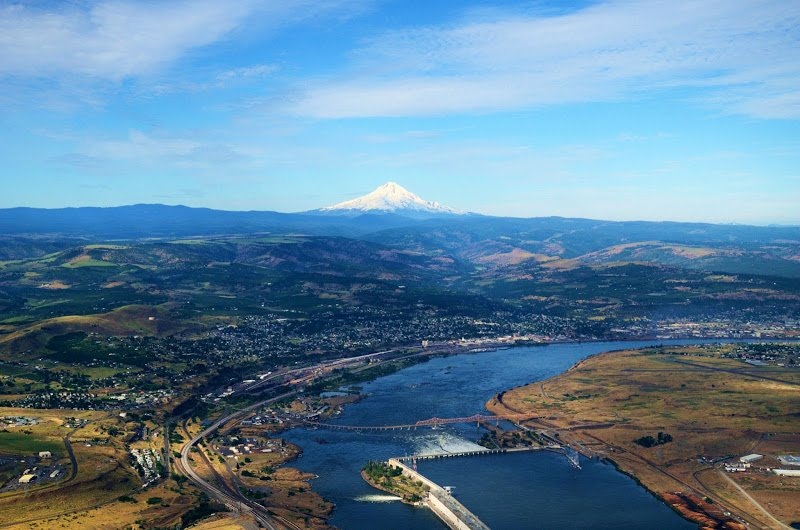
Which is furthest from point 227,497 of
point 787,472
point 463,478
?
point 787,472

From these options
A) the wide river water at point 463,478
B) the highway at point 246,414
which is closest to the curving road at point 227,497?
the highway at point 246,414

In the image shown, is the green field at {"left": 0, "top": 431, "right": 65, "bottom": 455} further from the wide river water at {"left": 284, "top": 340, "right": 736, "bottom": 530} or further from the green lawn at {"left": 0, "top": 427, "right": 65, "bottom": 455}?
the wide river water at {"left": 284, "top": 340, "right": 736, "bottom": 530}

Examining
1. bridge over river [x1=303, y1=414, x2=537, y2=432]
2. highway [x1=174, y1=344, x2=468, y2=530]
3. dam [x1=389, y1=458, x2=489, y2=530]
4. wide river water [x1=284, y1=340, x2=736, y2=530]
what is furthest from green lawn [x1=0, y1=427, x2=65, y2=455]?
dam [x1=389, y1=458, x2=489, y2=530]

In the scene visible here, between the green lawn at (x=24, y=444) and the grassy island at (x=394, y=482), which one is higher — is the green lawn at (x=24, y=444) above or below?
above

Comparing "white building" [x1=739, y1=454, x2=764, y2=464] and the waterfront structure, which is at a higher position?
the waterfront structure

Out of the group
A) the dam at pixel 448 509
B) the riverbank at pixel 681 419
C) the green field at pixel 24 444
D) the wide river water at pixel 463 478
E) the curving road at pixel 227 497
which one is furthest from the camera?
the green field at pixel 24 444

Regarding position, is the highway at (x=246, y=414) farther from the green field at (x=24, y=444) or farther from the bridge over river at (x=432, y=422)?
the green field at (x=24, y=444)
